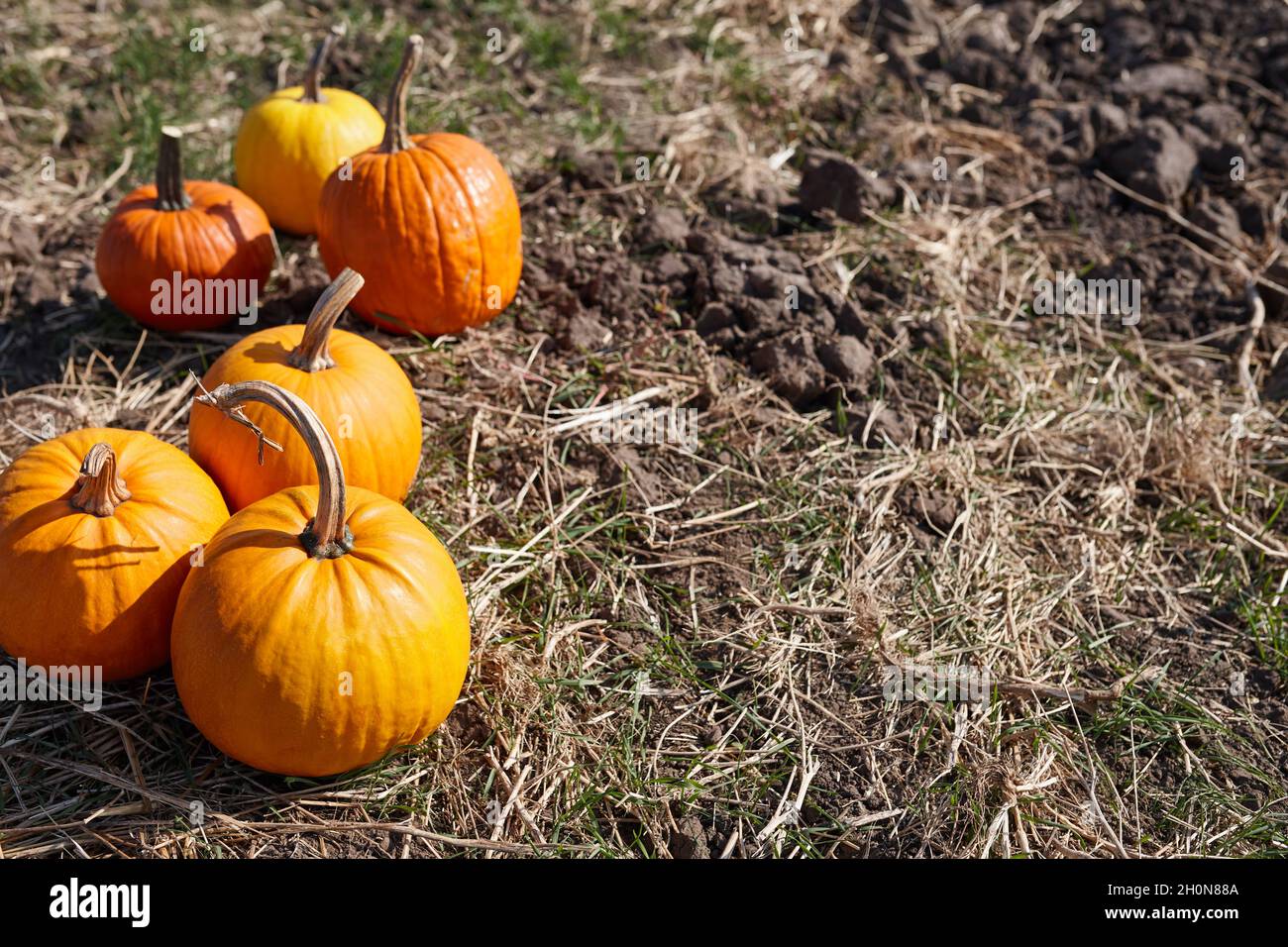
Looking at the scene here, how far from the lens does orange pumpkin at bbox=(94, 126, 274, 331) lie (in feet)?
13.8

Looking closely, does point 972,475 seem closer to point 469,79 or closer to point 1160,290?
point 1160,290

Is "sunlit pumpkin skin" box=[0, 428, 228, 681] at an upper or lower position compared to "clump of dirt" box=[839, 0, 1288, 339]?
lower

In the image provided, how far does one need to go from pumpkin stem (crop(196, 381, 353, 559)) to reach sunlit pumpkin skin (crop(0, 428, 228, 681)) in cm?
37

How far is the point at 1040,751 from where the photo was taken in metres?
3.28

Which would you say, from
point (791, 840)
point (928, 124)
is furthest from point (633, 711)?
point (928, 124)

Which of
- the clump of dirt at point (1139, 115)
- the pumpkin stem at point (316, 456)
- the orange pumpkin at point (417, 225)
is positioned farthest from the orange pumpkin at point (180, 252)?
the clump of dirt at point (1139, 115)

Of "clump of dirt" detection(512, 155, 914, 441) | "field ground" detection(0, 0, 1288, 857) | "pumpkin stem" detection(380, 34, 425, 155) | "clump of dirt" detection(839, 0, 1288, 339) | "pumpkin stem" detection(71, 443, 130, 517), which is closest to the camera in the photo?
"pumpkin stem" detection(71, 443, 130, 517)

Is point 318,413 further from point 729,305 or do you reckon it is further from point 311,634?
point 729,305

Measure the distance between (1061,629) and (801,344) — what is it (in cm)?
140

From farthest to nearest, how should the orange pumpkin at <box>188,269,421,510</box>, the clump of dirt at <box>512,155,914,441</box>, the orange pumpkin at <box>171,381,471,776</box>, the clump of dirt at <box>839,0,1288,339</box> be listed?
the clump of dirt at <box>839,0,1288,339</box>
the clump of dirt at <box>512,155,914,441</box>
the orange pumpkin at <box>188,269,421,510</box>
the orange pumpkin at <box>171,381,471,776</box>

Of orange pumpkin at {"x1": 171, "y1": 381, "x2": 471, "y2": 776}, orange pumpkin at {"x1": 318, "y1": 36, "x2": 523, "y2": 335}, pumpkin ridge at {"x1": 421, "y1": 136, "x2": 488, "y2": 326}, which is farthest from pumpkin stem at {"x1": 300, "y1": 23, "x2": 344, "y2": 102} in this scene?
orange pumpkin at {"x1": 171, "y1": 381, "x2": 471, "y2": 776}

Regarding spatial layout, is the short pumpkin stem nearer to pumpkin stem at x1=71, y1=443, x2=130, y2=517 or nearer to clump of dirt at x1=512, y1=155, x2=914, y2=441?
clump of dirt at x1=512, y1=155, x2=914, y2=441


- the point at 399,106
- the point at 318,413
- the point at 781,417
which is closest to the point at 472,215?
the point at 399,106

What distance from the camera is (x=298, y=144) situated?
4.75 meters
